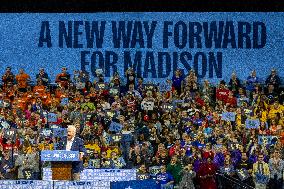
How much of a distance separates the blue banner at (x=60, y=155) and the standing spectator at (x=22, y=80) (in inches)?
300

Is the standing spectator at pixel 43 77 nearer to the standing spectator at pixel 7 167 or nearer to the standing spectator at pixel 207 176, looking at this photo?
the standing spectator at pixel 7 167

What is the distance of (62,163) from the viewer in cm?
2145

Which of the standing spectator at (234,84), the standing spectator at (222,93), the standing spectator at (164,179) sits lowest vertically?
the standing spectator at (164,179)

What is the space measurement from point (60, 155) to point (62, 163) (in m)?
0.18

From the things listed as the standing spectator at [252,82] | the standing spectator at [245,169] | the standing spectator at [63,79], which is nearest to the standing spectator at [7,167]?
the standing spectator at [63,79]

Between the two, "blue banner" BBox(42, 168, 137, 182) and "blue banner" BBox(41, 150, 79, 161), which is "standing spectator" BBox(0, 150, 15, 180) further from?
"blue banner" BBox(41, 150, 79, 161)

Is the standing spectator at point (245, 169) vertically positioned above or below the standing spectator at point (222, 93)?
below

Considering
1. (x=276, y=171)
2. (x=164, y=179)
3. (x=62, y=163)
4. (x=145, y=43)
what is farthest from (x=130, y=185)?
(x=145, y=43)

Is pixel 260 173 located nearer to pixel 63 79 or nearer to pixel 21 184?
pixel 21 184

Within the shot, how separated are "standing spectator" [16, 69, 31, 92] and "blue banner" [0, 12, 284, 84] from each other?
29 cm

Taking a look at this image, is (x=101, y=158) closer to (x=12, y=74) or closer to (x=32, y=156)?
(x=32, y=156)

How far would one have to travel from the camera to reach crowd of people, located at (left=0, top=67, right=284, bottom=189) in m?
24.2

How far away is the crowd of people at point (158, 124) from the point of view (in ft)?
79.3

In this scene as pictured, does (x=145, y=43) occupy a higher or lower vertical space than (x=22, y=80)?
higher
